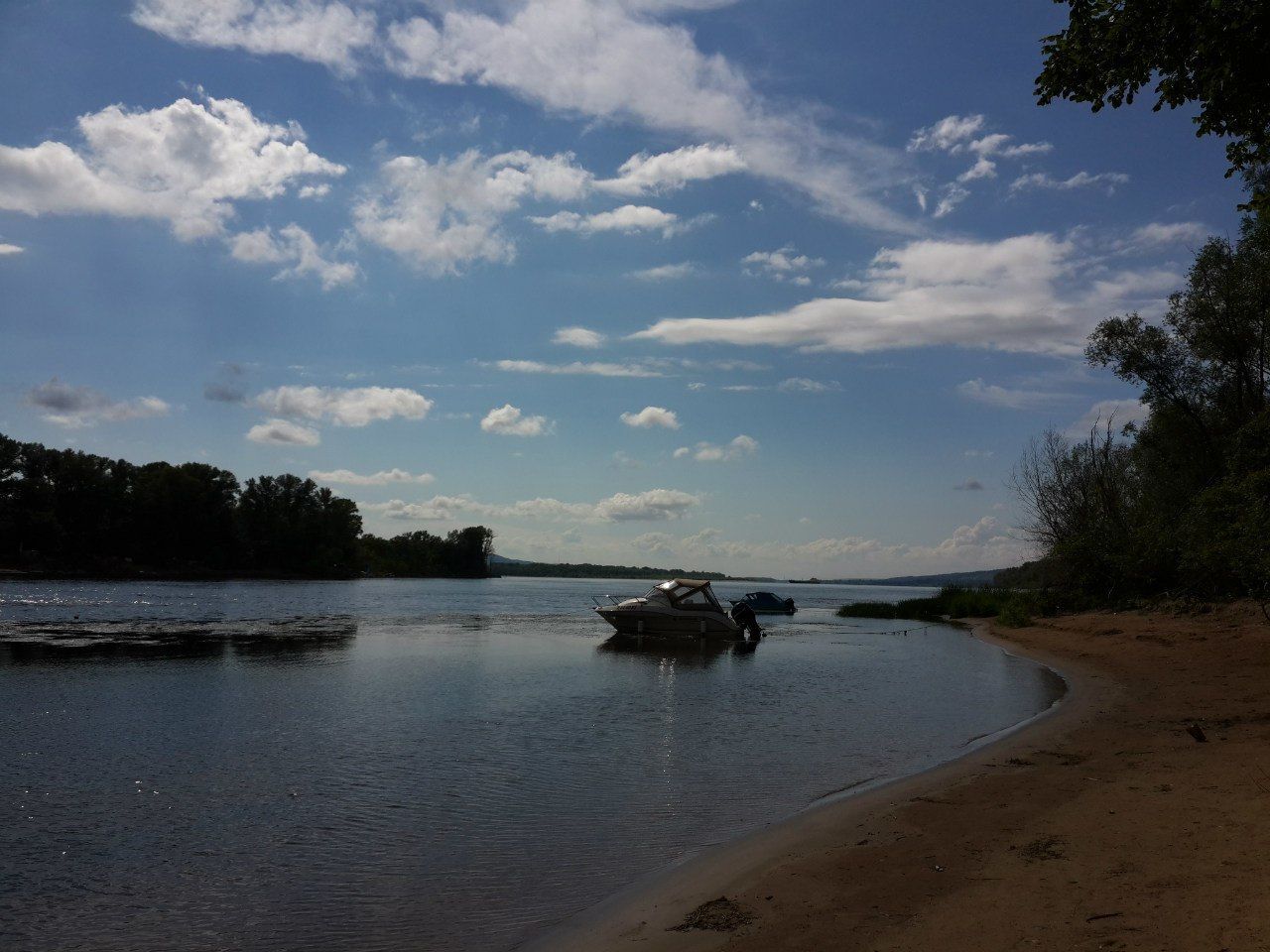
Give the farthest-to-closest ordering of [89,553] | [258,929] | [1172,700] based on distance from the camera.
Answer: [89,553] < [1172,700] < [258,929]

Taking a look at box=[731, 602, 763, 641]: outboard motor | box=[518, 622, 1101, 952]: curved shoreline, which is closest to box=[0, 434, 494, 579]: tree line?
box=[731, 602, 763, 641]: outboard motor

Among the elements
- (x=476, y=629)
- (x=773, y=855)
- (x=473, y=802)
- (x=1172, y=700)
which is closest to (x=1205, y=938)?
(x=773, y=855)

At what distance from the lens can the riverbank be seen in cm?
612

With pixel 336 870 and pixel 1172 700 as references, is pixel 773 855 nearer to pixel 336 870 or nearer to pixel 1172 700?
pixel 336 870

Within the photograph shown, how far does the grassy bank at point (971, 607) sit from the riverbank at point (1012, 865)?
108 feet

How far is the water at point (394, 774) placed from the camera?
8.07 m

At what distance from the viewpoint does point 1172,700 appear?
59.2 ft

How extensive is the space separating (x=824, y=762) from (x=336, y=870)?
869cm

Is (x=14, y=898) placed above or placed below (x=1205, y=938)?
below

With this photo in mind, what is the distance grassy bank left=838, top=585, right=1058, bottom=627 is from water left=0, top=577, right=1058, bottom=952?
14.6 meters

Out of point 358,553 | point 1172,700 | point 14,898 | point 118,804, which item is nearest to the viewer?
point 14,898

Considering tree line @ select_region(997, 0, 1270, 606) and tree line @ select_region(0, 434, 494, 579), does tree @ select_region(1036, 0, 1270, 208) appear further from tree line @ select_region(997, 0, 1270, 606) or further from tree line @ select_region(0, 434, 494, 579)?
tree line @ select_region(0, 434, 494, 579)

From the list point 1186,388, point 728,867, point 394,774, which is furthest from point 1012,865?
point 1186,388

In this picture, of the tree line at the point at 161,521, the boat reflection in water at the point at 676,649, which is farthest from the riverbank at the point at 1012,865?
the tree line at the point at 161,521
